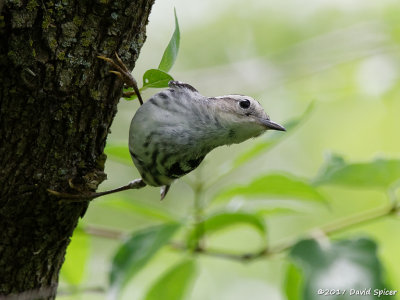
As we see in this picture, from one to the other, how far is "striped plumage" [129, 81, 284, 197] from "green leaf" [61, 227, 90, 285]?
62 cm

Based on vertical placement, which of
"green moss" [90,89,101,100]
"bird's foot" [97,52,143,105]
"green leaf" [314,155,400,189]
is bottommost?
"green leaf" [314,155,400,189]

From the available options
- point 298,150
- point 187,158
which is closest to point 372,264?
point 187,158

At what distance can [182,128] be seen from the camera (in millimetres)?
3494

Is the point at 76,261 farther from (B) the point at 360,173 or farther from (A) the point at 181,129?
(B) the point at 360,173

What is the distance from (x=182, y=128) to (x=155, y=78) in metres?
0.69

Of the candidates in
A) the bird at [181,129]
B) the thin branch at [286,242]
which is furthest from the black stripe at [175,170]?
the thin branch at [286,242]

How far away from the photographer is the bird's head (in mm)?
3709

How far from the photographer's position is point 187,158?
3523 millimetres

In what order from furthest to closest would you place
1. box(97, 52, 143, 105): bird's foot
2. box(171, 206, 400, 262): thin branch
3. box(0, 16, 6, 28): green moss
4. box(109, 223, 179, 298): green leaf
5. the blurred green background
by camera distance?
the blurred green background, box(171, 206, 400, 262): thin branch, box(109, 223, 179, 298): green leaf, box(97, 52, 143, 105): bird's foot, box(0, 16, 6, 28): green moss

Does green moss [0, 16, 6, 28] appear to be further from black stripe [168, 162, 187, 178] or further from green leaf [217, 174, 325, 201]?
green leaf [217, 174, 325, 201]

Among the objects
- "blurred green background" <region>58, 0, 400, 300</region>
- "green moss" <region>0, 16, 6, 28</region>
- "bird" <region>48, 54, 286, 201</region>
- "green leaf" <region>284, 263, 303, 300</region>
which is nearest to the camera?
"green moss" <region>0, 16, 6, 28</region>

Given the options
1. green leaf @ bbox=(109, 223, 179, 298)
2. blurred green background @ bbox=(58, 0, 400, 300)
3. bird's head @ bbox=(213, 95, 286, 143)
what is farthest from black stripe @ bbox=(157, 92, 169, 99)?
blurred green background @ bbox=(58, 0, 400, 300)

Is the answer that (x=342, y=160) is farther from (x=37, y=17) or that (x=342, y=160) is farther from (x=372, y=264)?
(x=37, y=17)

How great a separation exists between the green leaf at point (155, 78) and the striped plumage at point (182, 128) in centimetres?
50
